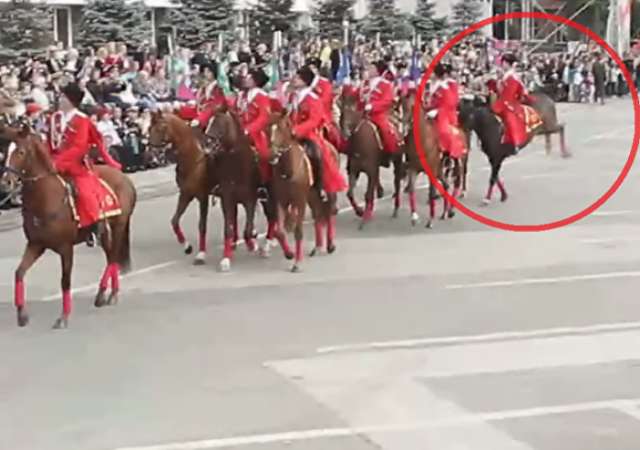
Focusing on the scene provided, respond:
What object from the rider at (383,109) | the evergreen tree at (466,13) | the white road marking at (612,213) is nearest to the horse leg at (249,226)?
the rider at (383,109)

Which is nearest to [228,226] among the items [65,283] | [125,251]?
[125,251]

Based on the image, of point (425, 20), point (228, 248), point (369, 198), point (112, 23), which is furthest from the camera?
Result: point (425, 20)

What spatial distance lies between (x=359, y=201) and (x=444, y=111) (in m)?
3.21

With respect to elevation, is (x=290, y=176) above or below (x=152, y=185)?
above

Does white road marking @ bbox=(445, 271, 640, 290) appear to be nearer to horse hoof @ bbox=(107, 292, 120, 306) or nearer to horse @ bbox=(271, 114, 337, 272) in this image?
horse @ bbox=(271, 114, 337, 272)

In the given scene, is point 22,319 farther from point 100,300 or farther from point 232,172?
point 232,172

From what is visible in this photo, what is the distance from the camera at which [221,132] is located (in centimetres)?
1473

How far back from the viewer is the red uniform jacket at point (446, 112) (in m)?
18.6

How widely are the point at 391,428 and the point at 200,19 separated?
33.7 metres

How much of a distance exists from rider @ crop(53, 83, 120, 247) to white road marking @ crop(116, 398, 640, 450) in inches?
172

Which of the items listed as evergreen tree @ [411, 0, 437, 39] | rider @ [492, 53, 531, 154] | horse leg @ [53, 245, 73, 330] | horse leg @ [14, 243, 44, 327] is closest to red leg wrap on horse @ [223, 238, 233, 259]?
horse leg @ [53, 245, 73, 330]

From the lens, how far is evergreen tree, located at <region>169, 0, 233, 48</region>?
40469 millimetres

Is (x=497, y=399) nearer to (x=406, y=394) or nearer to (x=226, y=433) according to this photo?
(x=406, y=394)

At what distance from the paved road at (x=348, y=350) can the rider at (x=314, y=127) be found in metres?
0.99
